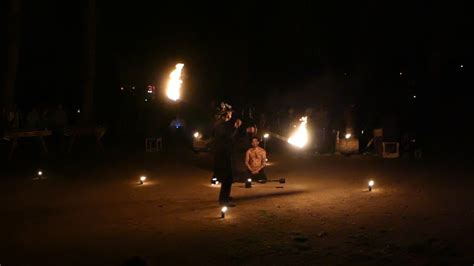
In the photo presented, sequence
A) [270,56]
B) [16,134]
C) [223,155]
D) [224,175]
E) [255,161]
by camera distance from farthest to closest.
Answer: [270,56], [16,134], [255,161], [223,155], [224,175]

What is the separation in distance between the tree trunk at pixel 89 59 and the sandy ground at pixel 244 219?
34.2ft

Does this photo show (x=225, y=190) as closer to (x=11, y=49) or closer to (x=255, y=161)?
(x=255, y=161)

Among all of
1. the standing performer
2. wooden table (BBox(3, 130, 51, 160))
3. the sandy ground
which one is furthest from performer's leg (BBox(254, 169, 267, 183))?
wooden table (BBox(3, 130, 51, 160))

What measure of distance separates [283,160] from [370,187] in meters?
7.32

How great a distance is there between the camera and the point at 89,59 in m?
26.5

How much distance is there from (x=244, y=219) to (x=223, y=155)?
1.56 meters

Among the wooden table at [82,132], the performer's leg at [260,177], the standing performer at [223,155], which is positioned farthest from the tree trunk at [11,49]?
the standing performer at [223,155]

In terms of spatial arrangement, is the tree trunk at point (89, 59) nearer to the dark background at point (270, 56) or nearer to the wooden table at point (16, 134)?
the dark background at point (270, 56)

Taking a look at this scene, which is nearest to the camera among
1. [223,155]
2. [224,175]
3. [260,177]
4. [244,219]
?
[244,219]

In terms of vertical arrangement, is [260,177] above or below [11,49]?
below

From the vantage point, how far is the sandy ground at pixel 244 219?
7.78m

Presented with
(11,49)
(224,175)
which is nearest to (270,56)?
(11,49)

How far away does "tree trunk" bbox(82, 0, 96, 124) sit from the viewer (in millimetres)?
26109

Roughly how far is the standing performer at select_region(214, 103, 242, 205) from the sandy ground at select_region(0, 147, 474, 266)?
400 mm
